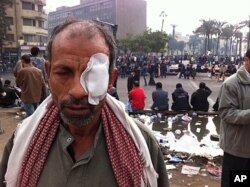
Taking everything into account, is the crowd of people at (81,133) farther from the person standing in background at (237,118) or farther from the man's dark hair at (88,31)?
the person standing in background at (237,118)

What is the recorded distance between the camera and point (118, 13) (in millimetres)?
76250

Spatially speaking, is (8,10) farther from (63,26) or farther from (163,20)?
(63,26)

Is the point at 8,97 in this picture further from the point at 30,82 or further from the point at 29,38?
the point at 29,38

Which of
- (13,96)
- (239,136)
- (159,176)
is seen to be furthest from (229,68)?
(159,176)

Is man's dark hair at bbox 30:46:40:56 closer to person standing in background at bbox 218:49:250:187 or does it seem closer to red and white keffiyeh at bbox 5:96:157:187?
person standing in background at bbox 218:49:250:187

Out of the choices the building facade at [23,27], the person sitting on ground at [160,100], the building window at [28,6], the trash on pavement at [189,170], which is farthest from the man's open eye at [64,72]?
the building window at [28,6]

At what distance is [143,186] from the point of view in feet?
4.63

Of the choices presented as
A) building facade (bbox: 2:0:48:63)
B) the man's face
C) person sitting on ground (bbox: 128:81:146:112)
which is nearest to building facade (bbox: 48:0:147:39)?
building facade (bbox: 2:0:48:63)

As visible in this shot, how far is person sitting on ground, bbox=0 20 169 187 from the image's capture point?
1.29 m

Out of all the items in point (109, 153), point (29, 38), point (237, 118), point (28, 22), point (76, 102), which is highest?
point (28, 22)

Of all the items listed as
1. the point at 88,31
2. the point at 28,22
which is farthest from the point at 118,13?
the point at 88,31

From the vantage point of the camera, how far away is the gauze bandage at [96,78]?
1273mm

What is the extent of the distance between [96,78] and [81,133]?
283 mm

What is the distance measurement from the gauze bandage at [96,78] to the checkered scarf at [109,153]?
190mm
